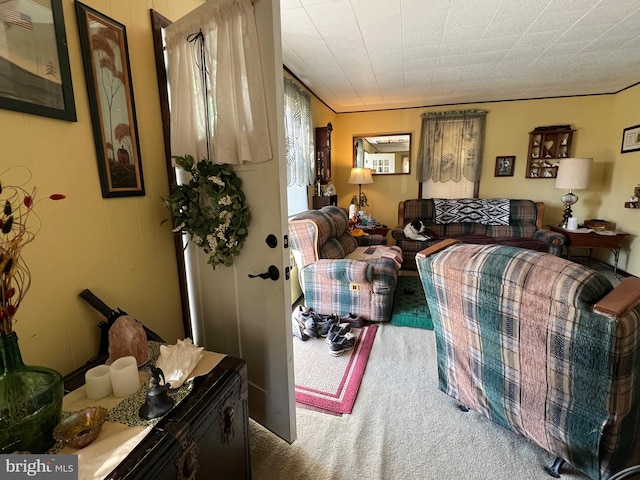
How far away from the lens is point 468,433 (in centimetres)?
158

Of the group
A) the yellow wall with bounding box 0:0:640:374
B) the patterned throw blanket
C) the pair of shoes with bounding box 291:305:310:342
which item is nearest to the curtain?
the yellow wall with bounding box 0:0:640:374

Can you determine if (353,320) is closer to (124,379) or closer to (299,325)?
(299,325)

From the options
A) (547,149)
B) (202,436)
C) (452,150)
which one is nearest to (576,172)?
(547,149)

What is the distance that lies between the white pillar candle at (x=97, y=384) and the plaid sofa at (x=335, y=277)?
75.6 inches

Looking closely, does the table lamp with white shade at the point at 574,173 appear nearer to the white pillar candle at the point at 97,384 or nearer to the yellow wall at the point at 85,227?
the yellow wall at the point at 85,227

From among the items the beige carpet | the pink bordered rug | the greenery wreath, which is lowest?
the beige carpet

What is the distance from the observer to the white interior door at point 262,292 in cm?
117

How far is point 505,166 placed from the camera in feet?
15.6

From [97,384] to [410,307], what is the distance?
8.53ft

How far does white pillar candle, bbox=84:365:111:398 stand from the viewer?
3.11ft

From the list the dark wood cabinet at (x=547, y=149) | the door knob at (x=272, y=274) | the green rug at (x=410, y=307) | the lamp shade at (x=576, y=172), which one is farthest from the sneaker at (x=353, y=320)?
the dark wood cabinet at (x=547, y=149)

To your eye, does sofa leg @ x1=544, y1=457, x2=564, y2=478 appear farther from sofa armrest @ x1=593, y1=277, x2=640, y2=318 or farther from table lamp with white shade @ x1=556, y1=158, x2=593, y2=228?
table lamp with white shade @ x1=556, y1=158, x2=593, y2=228

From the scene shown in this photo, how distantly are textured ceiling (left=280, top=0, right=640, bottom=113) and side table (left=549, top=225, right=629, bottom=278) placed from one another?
1.89 meters

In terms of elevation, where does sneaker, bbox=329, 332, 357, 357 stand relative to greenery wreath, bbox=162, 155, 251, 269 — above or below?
below
